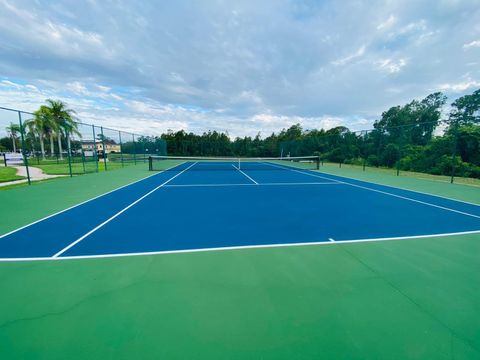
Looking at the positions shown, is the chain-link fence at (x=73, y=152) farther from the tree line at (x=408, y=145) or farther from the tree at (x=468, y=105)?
the tree at (x=468, y=105)

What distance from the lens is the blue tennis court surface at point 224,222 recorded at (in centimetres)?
383

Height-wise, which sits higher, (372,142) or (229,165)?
(372,142)

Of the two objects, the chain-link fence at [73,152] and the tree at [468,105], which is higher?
the tree at [468,105]

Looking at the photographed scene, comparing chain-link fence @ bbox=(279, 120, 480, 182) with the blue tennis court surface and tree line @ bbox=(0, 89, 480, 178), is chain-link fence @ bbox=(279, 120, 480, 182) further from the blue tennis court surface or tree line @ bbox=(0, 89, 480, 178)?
the blue tennis court surface

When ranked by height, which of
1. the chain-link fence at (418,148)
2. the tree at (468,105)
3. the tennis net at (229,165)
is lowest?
the tennis net at (229,165)

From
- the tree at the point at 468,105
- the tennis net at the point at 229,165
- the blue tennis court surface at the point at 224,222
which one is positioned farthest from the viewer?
the tree at the point at 468,105

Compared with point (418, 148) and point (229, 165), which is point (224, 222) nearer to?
point (418, 148)

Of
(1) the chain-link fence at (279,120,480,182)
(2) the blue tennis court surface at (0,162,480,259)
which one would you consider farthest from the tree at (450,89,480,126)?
(2) the blue tennis court surface at (0,162,480,259)

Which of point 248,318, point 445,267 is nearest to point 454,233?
point 445,267

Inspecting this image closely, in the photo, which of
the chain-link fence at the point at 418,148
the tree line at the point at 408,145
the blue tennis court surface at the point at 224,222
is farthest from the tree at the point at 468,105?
the blue tennis court surface at the point at 224,222

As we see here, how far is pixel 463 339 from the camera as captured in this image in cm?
196

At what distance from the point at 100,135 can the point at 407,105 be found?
1730 inches

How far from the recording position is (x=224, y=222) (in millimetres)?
4984

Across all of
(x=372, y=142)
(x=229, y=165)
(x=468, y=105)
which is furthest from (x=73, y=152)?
(x=468, y=105)
